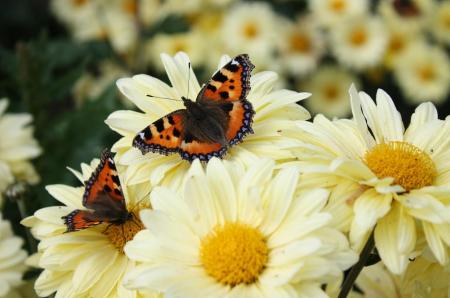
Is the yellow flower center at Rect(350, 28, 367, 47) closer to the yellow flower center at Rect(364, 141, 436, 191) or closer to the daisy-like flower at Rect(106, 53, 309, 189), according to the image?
the daisy-like flower at Rect(106, 53, 309, 189)

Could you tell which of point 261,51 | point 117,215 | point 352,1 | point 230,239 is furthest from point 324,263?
point 352,1

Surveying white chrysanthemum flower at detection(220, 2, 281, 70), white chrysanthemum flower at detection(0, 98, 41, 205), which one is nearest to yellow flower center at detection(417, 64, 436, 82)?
white chrysanthemum flower at detection(220, 2, 281, 70)

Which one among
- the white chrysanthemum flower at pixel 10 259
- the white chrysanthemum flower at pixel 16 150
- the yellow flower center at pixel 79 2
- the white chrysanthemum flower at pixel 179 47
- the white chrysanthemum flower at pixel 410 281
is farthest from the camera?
the yellow flower center at pixel 79 2

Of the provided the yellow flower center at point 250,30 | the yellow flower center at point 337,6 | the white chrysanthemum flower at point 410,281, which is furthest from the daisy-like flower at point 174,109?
the yellow flower center at point 337,6

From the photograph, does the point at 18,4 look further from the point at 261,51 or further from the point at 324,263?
the point at 324,263

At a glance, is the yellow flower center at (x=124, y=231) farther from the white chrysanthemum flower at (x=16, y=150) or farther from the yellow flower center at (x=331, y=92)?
the yellow flower center at (x=331, y=92)

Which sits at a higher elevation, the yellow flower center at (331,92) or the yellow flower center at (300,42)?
the yellow flower center at (300,42)

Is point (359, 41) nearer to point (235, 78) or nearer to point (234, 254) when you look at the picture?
point (235, 78)

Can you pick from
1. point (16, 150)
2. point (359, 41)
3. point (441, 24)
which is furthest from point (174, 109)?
point (441, 24)
